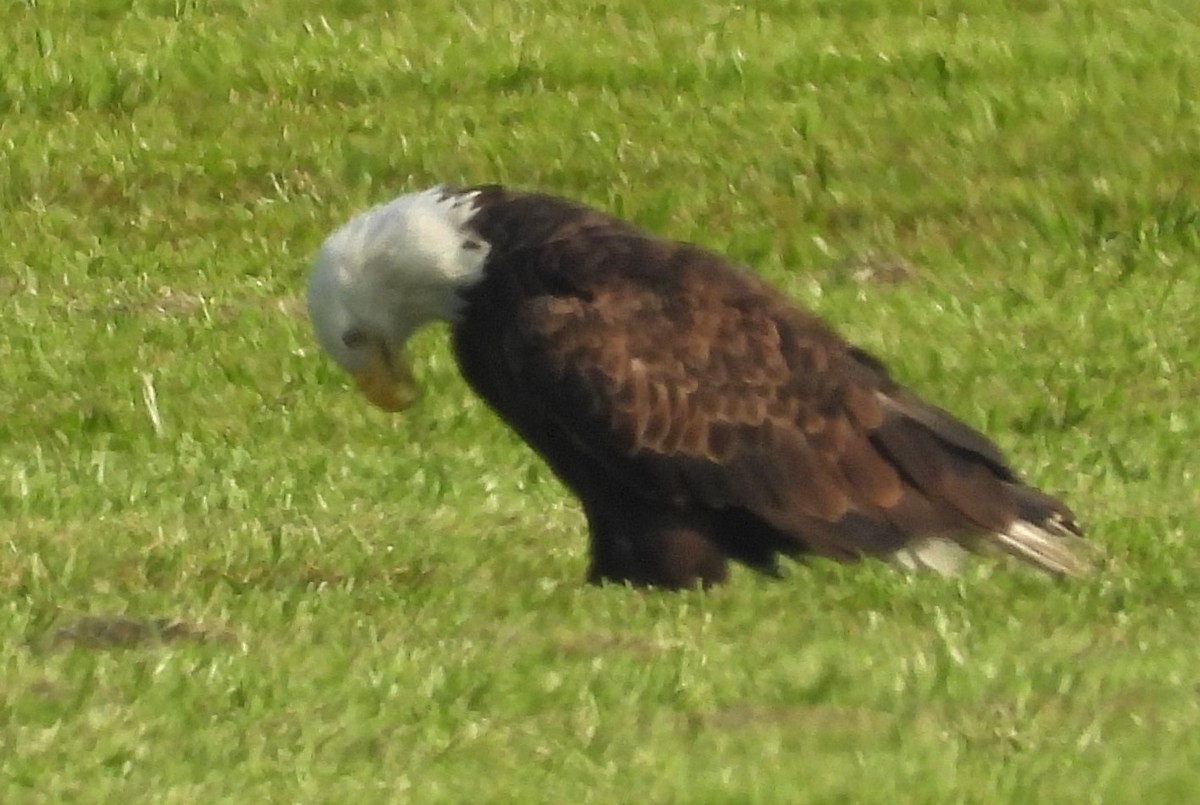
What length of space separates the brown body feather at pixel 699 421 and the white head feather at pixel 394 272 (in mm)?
86

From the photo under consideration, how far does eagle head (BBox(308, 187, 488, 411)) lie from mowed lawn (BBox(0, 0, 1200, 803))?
0.54m

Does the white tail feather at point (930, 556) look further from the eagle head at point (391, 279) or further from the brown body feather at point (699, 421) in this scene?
the eagle head at point (391, 279)

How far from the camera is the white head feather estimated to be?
8.05 metres

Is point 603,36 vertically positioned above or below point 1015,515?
below

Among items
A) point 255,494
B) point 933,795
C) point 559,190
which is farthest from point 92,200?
point 933,795

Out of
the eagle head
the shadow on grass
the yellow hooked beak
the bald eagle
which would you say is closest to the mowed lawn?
the shadow on grass

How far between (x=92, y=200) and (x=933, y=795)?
931 cm

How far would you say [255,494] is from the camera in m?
9.27

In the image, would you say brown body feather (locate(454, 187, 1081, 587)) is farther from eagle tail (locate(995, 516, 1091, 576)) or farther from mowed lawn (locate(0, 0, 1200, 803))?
mowed lawn (locate(0, 0, 1200, 803))

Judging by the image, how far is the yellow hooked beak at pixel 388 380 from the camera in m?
8.77

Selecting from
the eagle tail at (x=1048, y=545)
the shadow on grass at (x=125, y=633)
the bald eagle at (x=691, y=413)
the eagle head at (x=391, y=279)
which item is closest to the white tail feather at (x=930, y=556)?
the bald eagle at (x=691, y=413)

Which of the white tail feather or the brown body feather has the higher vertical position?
the brown body feather

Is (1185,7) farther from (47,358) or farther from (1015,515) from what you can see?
(1015,515)

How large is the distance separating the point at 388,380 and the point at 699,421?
1351 mm
